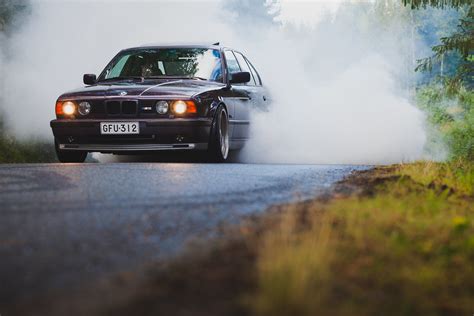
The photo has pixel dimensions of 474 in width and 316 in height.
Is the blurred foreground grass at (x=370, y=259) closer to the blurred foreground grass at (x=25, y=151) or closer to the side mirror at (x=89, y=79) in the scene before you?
the side mirror at (x=89, y=79)

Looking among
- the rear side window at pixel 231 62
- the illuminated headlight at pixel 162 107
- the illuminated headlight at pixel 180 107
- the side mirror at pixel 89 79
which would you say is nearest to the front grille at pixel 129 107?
the illuminated headlight at pixel 162 107

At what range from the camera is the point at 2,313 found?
3623 mm

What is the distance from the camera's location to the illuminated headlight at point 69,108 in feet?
37.9

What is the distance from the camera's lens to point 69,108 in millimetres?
11586

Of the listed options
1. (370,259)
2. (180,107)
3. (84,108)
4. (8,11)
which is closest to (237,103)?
(180,107)

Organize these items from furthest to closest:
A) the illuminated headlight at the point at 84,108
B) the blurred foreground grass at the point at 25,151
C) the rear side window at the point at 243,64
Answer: the blurred foreground grass at the point at 25,151 < the rear side window at the point at 243,64 < the illuminated headlight at the point at 84,108

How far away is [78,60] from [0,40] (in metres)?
2.76

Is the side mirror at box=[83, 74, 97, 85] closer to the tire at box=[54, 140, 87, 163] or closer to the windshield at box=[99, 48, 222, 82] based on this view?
Answer: the windshield at box=[99, 48, 222, 82]

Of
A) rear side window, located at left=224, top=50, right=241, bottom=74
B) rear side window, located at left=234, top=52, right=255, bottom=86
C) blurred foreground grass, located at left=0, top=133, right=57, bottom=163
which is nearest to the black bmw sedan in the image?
rear side window, located at left=224, top=50, right=241, bottom=74

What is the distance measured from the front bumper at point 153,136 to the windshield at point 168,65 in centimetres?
139

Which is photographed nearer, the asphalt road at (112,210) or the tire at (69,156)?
the asphalt road at (112,210)

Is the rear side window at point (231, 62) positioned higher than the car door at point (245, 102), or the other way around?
the rear side window at point (231, 62)

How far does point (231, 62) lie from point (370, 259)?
28.4ft

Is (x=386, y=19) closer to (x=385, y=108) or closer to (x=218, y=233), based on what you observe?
(x=385, y=108)
